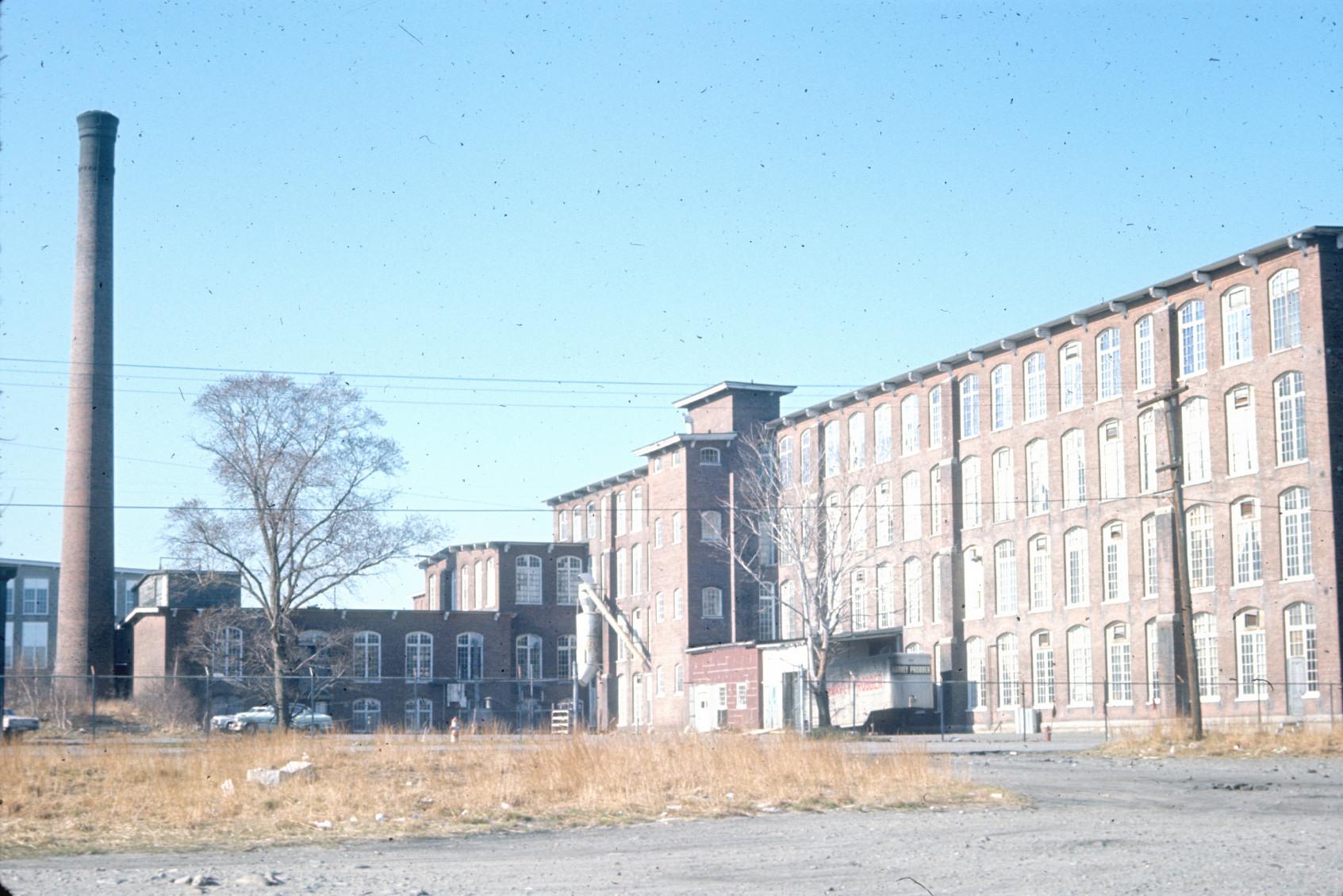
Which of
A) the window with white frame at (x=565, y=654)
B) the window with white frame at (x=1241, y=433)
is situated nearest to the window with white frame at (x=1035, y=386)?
the window with white frame at (x=1241, y=433)

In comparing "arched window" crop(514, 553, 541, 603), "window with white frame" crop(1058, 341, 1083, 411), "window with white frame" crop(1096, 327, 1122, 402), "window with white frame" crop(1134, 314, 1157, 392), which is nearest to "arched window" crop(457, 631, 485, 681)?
"arched window" crop(514, 553, 541, 603)

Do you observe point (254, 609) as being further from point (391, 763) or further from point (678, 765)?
point (678, 765)

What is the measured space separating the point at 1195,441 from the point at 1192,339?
2990 millimetres

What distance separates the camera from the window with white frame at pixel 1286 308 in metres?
42.0

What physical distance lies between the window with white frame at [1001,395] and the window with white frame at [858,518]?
6986 millimetres

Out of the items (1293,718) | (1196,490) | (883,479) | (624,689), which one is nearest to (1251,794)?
(1293,718)

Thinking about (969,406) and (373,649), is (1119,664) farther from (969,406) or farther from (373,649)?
(373,649)

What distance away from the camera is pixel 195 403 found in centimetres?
5278

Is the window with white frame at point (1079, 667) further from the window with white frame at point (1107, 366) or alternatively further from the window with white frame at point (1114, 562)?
the window with white frame at point (1107, 366)

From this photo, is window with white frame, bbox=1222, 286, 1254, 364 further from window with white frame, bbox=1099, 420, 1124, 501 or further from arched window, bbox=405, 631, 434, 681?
arched window, bbox=405, 631, 434, 681

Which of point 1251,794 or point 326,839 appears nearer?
point 326,839

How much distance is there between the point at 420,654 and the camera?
72.4m

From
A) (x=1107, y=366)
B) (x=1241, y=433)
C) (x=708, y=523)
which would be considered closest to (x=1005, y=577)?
(x=1107, y=366)

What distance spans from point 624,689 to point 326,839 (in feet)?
201
